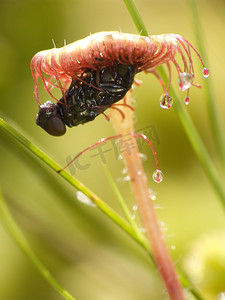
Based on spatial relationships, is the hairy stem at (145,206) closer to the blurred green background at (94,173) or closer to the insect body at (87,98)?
the insect body at (87,98)

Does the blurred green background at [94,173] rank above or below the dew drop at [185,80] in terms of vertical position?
below

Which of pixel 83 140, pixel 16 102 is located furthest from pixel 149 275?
pixel 16 102

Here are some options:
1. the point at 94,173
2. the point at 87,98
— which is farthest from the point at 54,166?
the point at 94,173

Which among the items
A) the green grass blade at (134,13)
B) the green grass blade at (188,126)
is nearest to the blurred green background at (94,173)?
the green grass blade at (188,126)

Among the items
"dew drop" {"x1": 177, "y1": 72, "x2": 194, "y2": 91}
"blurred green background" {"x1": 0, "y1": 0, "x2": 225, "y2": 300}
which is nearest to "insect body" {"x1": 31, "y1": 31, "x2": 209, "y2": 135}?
"dew drop" {"x1": 177, "y1": 72, "x2": 194, "y2": 91}

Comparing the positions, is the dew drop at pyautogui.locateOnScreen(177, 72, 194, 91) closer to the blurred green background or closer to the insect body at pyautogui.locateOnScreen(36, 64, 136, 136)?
the insect body at pyautogui.locateOnScreen(36, 64, 136, 136)

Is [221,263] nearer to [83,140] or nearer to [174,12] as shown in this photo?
[83,140]
